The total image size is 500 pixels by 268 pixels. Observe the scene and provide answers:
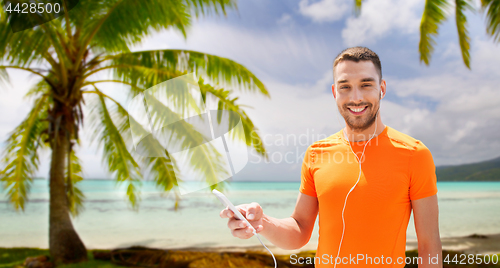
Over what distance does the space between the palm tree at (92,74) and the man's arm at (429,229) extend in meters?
3.72

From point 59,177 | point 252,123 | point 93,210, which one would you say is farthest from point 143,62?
point 93,210

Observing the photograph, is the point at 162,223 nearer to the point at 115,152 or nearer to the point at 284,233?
the point at 115,152

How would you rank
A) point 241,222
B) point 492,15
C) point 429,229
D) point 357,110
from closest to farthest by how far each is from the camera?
point 241,222, point 429,229, point 357,110, point 492,15

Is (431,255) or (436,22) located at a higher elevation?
(436,22)

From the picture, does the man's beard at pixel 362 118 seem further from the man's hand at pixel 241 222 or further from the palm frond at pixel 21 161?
the palm frond at pixel 21 161

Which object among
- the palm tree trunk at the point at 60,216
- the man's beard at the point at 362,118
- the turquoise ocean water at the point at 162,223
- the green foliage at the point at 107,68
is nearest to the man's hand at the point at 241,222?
the man's beard at the point at 362,118

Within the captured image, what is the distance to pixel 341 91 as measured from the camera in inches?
55.9

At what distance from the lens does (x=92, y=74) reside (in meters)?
6.14

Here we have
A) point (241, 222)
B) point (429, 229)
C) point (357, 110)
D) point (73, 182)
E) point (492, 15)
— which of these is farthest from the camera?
A: point (73, 182)

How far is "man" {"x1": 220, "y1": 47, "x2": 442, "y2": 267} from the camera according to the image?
51.6 inches

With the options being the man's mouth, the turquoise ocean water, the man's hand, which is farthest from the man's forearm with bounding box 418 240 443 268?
the turquoise ocean water

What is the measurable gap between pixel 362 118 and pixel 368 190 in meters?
0.33

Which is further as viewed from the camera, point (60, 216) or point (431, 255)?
point (60, 216)

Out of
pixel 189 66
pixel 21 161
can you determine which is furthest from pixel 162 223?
pixel 189 66
